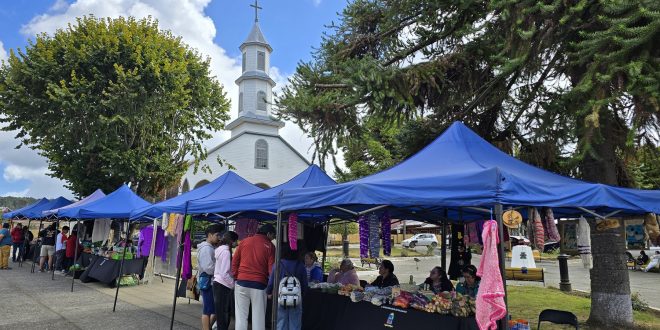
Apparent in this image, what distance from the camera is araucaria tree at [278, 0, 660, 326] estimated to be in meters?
6.59

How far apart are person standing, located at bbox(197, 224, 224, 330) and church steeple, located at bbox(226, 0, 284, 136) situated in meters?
33.6

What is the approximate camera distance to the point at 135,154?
19984 mm

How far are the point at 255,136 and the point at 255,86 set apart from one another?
4556 millimetres

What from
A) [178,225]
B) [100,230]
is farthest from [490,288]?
[100,230]

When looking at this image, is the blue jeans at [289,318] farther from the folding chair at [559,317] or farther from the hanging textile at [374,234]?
the folding chair at [559,317]

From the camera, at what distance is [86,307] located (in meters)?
10.2

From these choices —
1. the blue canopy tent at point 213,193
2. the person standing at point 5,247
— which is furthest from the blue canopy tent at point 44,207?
the blue canopy tent at point 213,193

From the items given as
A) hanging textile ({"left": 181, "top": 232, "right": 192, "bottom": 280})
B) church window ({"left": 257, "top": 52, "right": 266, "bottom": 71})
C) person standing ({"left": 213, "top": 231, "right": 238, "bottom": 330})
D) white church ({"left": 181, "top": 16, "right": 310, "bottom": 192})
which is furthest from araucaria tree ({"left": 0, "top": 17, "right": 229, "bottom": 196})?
church window ({"left": 257, "top": 52, "right": 266, "bottom": 71})

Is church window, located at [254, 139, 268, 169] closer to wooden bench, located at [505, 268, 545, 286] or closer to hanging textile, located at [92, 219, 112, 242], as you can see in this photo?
hanging textile, located at [92, 219, 112, 242]

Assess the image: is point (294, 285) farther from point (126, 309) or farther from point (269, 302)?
point (126, 309)

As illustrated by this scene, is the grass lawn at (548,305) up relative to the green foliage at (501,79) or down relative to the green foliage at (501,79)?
down

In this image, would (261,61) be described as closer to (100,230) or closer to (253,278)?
(100,230)

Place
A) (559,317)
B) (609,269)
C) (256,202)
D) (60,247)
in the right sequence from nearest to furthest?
(559,317) → (256,202) → (609,269) → (60,247)

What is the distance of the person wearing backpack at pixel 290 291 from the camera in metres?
6.35
